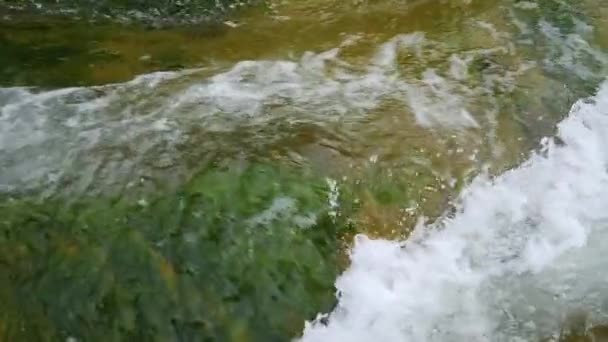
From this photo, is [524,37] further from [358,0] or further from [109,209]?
[109,209]

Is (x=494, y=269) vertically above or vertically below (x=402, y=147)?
below

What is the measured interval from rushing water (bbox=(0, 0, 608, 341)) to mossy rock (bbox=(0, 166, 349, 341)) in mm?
98

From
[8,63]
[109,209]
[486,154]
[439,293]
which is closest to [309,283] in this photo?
[439,293]

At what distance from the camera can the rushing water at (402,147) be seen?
3.76 metres

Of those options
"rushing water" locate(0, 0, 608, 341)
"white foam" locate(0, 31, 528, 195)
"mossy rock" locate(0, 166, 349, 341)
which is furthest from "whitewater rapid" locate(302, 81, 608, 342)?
"white foam" locate(0, 31, 528, 195)

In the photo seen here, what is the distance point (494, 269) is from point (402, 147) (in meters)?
0.75

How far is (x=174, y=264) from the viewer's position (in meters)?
3.52

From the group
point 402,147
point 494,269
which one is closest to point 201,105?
point 402,147

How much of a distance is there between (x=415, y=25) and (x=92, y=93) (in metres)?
2.14

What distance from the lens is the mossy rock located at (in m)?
3.40

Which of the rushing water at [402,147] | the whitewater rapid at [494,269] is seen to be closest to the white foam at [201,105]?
the rushing water at [402,147]

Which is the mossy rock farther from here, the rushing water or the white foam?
the white foam

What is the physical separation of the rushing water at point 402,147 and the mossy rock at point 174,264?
10 cm

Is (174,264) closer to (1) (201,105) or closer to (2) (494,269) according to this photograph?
(1) (201,105)
